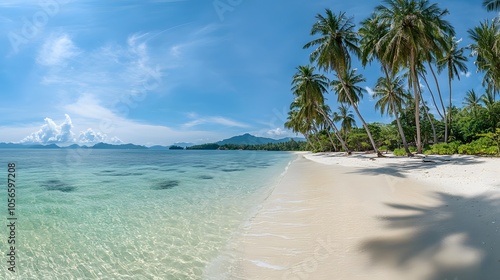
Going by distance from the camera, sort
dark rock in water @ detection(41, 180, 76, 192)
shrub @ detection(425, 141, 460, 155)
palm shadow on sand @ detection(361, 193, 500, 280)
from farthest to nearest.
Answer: shrub @ detection(425, 141, 460, 155) < dark rock in water @ detection(41, 180, 76, 192) < palm shadow on sand @ detection(361, 193, 500, 280)

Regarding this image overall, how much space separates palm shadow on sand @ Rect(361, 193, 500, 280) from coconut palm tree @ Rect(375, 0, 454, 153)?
18.4 metres

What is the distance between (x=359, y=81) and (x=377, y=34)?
38.8 ft

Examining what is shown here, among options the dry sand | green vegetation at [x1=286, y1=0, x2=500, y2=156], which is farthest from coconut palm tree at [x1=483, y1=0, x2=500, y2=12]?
the dry sand

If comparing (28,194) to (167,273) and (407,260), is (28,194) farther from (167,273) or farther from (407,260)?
(407,260)

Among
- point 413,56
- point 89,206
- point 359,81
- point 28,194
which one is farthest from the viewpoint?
point 359,81

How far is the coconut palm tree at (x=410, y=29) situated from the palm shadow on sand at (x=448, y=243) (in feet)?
60.3

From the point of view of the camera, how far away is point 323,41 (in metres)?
26.2

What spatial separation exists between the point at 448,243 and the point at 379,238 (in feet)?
3.35

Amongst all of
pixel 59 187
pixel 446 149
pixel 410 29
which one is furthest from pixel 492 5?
pixel 59 187

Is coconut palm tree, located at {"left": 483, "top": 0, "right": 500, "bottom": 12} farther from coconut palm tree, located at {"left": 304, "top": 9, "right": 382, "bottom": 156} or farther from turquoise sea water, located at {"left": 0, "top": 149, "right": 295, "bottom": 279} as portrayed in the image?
turquoise sea water, located at {"left": 0, "top": 149, "right": 295, "bottom": 279}

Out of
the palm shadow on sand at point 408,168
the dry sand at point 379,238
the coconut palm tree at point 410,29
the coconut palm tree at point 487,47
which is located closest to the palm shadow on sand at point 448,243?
the dry sand at point 379,238

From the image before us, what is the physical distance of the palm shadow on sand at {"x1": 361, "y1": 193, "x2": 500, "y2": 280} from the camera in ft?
11.0

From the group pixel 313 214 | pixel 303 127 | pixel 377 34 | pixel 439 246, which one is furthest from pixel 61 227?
pixel 303 127

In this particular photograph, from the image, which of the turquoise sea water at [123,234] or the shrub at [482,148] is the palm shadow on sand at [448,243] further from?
the shrub at [482,148]
